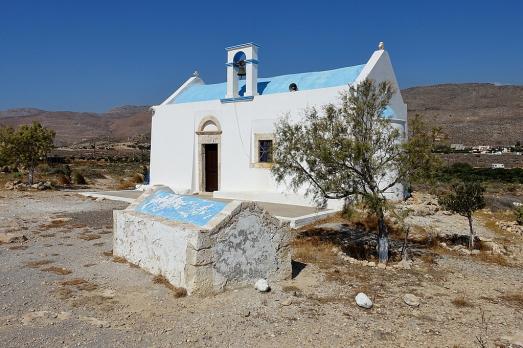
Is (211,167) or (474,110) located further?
(474,110)

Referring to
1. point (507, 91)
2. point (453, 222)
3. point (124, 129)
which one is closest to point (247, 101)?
point (453, 222)

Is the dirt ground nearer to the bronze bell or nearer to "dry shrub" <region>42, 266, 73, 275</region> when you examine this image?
"dry shrub" <region>42, 266, 73, 275</region>

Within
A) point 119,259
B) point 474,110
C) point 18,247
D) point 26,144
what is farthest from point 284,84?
point 474,110

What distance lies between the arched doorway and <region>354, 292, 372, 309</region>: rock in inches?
444

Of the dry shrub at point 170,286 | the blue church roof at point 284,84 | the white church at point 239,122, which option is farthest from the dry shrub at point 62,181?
the dry shrub at point 170,286

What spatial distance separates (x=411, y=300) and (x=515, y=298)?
1.71m

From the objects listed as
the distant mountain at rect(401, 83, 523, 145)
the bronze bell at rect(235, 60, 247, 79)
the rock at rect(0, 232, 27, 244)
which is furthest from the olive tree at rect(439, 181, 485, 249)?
the distant mountain at rect(401, 83, 523, 145)

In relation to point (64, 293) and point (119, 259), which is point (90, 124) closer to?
point (119, 259)

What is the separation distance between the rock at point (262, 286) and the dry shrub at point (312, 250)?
1.96 meters

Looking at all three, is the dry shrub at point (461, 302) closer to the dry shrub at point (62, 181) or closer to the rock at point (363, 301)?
the rock at point (363, 301)

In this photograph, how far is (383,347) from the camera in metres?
4.79

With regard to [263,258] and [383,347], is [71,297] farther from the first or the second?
[383,347]

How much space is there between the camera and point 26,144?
65.1ft

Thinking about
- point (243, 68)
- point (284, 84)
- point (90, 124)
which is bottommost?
point (284, 84)
